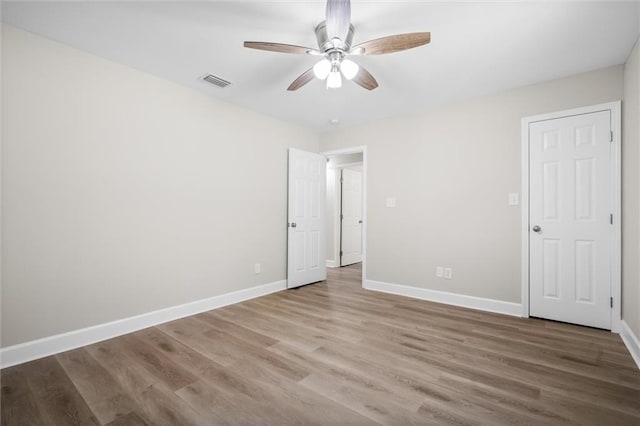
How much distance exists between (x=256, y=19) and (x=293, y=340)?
2.63 metres

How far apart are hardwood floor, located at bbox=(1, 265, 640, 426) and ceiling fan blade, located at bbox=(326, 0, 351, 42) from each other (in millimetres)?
2315

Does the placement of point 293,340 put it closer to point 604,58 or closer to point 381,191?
point 381,191

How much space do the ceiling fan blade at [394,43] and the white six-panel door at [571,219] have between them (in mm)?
2080

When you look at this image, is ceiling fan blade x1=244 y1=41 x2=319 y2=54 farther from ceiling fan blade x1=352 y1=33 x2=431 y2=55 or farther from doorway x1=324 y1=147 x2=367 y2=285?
doorway x1=324 y1=147 x2=367 y2=285

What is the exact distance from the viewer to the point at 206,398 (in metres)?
1.73

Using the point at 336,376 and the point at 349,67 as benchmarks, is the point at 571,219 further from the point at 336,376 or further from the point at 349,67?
the point at 336,376

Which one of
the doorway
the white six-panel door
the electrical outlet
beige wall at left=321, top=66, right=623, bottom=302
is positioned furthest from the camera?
the doorway

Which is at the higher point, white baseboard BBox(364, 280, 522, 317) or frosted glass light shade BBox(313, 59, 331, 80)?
frosted glass light shade BBox(313, 59, 331, 80)

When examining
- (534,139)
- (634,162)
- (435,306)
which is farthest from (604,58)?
(435,306)

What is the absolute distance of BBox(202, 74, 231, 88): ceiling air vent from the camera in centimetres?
A: 292

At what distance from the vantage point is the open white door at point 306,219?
4.36 m

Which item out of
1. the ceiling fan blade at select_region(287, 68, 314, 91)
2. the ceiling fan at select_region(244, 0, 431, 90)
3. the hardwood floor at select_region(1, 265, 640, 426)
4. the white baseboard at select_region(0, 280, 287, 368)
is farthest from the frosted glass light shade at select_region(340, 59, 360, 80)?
the white baseboard at select_region(0, 280, 287, 368)

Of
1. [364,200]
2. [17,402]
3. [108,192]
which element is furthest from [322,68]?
[17,402]

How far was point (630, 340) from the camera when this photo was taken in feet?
7.67
